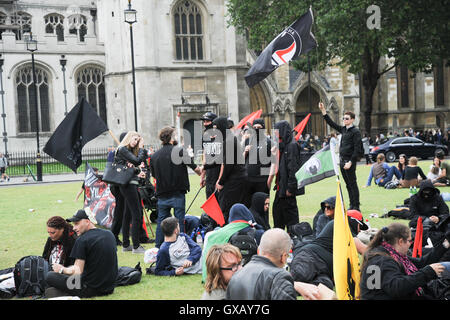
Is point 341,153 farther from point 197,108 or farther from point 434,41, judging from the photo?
point 197,108

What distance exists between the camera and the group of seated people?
15.3 metres

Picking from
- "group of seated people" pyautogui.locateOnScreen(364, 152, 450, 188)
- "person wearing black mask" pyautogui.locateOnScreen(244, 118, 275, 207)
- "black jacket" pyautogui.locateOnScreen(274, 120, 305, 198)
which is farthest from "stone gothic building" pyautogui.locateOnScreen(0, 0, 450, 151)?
"black jacket" pyautogui.locateOnScreen(274, 120, 305, 198)

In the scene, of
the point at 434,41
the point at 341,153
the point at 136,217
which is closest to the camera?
the point at 136,217

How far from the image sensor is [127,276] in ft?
23.7

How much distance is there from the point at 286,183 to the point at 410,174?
7.30 meters

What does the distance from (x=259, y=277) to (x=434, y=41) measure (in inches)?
1064

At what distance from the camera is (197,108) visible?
3566 cm

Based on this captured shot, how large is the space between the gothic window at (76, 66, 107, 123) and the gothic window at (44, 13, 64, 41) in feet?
30.5

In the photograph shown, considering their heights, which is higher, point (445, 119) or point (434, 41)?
point (434, 41)

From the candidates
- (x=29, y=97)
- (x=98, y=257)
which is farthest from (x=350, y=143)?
(x=29, y=97)

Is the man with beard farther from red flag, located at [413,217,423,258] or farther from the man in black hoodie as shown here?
red flag, located at [413,217,423,258]

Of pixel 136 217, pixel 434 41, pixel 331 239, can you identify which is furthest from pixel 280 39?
pixel 434 41

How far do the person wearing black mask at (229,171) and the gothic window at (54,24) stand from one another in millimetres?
40916

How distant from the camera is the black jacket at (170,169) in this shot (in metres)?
8.91
